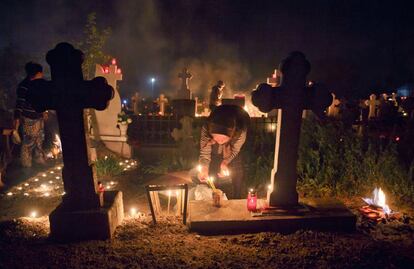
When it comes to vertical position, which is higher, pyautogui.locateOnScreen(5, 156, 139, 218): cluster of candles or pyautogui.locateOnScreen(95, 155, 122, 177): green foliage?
pyautogui.locateOnScreen(95, 155, 122, 177): green foliage

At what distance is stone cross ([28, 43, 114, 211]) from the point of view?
3991mm

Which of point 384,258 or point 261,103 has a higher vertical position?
point 261,103

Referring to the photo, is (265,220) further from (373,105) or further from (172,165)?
(373,105)

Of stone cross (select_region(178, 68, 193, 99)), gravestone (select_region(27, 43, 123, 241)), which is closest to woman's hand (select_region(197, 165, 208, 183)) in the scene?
gravestone (select_region(27, 43, 123, 241))

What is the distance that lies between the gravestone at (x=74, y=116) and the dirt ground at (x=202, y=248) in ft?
Answer: 0.63

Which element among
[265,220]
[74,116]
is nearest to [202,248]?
[265,220]

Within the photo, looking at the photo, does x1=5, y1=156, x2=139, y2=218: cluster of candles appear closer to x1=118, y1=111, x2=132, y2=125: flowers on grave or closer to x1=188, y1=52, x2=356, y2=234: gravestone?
x1=118, y1=111, x2=132, y2=125: flowers on grave

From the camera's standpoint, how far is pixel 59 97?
159 inches

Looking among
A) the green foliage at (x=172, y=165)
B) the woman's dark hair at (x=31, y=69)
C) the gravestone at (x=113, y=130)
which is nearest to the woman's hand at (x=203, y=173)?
the green foliage at (x=172, y=165)

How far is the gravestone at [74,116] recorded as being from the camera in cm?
402

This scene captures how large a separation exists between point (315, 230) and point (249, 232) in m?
0.94

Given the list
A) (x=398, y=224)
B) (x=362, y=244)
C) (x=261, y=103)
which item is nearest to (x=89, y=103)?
(x=261, y=103)

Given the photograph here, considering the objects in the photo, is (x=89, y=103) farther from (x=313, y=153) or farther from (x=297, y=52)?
(x=313, y=153)

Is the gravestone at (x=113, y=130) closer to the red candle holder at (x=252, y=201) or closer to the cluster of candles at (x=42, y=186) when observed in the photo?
the cluster of candles at (x=42, y=186)
